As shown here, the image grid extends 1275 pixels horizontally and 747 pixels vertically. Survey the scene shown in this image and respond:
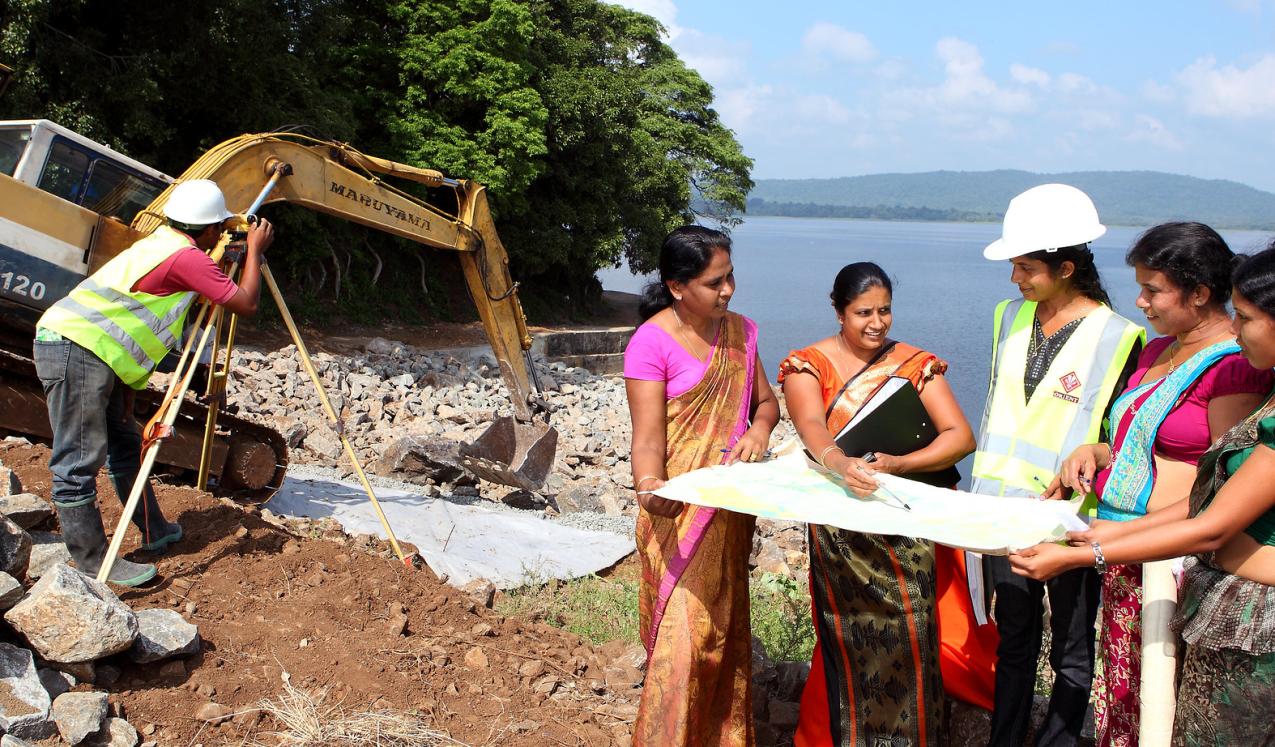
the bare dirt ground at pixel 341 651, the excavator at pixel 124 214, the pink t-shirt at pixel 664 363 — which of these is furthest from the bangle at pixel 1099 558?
the excavator at pixel 124 214

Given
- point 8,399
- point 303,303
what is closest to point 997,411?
point 8,399

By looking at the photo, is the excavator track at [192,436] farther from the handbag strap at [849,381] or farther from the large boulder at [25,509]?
the handbag strap at [849,381]

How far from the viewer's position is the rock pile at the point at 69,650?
123 inches

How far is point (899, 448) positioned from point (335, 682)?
220cm

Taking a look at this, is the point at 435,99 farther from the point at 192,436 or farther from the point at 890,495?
the point at 890,495

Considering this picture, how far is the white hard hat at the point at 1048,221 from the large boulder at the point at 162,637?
3.10 m

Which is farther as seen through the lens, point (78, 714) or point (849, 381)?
point (849, 381)

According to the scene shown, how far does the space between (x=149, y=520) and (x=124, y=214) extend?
13.2 feet

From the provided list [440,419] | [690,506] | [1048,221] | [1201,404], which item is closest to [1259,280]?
[1201,404]

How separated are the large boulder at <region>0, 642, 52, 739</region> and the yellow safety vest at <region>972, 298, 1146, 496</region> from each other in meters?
2.98

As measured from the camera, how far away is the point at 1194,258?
2.97 m

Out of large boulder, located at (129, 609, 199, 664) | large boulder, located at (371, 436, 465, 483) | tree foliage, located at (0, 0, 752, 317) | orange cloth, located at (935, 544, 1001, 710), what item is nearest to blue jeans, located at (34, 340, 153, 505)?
large boulder, located at (129, 609, 199, 664)

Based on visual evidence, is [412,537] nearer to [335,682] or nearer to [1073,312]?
[335,682]

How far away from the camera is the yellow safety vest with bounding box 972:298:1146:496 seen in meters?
3.32
